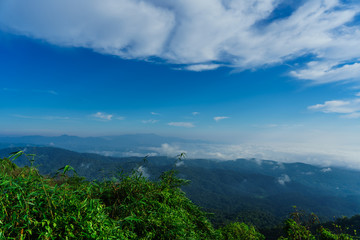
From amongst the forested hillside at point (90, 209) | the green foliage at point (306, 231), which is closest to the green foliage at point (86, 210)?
the forested hillside at point (90, 209)

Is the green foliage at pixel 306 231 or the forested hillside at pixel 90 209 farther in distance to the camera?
the green foliage at pixel 306 231

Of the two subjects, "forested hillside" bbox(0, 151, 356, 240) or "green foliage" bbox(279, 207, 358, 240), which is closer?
"forested hillside" bbox(0, 151, 356, 240)

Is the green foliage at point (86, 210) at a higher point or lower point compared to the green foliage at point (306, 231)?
higher

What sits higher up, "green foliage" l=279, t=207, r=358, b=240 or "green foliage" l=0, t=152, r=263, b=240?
"green foliage" l=0, t=152, r=263, b=240

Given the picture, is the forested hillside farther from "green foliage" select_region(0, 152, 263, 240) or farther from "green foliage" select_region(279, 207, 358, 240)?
"green foliage" select_region(279, 207, 358, 240)

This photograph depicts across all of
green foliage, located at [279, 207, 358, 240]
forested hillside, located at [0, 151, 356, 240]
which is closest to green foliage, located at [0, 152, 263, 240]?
forested hillside, located at [0, 151, 356, 240]

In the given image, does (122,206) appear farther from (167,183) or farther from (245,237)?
(245,237)

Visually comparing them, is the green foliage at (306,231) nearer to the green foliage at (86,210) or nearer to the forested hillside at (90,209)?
the forested hillside at (90,209)

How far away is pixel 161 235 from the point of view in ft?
10.2

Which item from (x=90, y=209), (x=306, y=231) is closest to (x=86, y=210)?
(x=90, y=209)

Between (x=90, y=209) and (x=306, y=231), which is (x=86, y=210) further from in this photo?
(x=306, y=231)

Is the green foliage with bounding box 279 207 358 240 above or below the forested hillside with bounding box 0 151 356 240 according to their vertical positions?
below

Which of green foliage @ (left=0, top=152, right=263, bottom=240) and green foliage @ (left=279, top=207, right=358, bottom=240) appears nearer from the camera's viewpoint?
green foliage @ (left=0, top=152, right=263, bottom=240)

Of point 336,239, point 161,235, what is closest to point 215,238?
point 161,235
